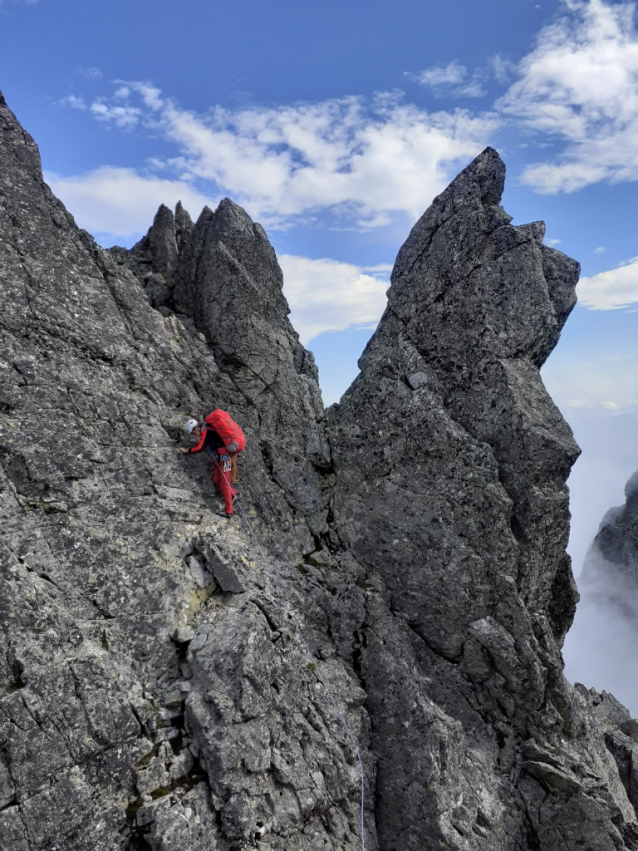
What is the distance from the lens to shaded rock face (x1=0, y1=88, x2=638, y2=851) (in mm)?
10766

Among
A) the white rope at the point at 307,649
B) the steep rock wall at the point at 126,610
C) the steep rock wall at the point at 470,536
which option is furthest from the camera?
the steep rock wall at the point at 470,536

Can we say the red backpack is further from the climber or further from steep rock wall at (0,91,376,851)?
steep rock wall at (0,91,376,851)

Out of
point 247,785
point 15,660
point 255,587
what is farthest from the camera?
point 255,587

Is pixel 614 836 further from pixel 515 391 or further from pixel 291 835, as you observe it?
pixel 515 391

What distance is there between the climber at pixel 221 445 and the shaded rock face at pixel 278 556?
0.60 meters

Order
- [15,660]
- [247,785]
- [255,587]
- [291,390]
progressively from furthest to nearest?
→ [291,390] → [255,587] → [247,785] → [15,660]

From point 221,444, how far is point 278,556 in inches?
177

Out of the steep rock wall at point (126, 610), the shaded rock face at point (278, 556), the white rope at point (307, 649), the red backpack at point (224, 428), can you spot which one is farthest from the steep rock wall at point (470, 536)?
the red backpack at point (224, 428)

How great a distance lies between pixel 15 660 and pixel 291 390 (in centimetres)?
1330

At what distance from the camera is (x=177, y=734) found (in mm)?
11312

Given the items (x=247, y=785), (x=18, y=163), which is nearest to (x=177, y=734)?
(x=247, y=785)

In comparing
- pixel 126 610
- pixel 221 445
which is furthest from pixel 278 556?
pixel 126 610

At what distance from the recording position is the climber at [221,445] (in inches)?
612

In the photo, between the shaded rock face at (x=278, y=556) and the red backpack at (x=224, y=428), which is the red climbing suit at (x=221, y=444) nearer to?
the red backpack at (x=224, y=428)
